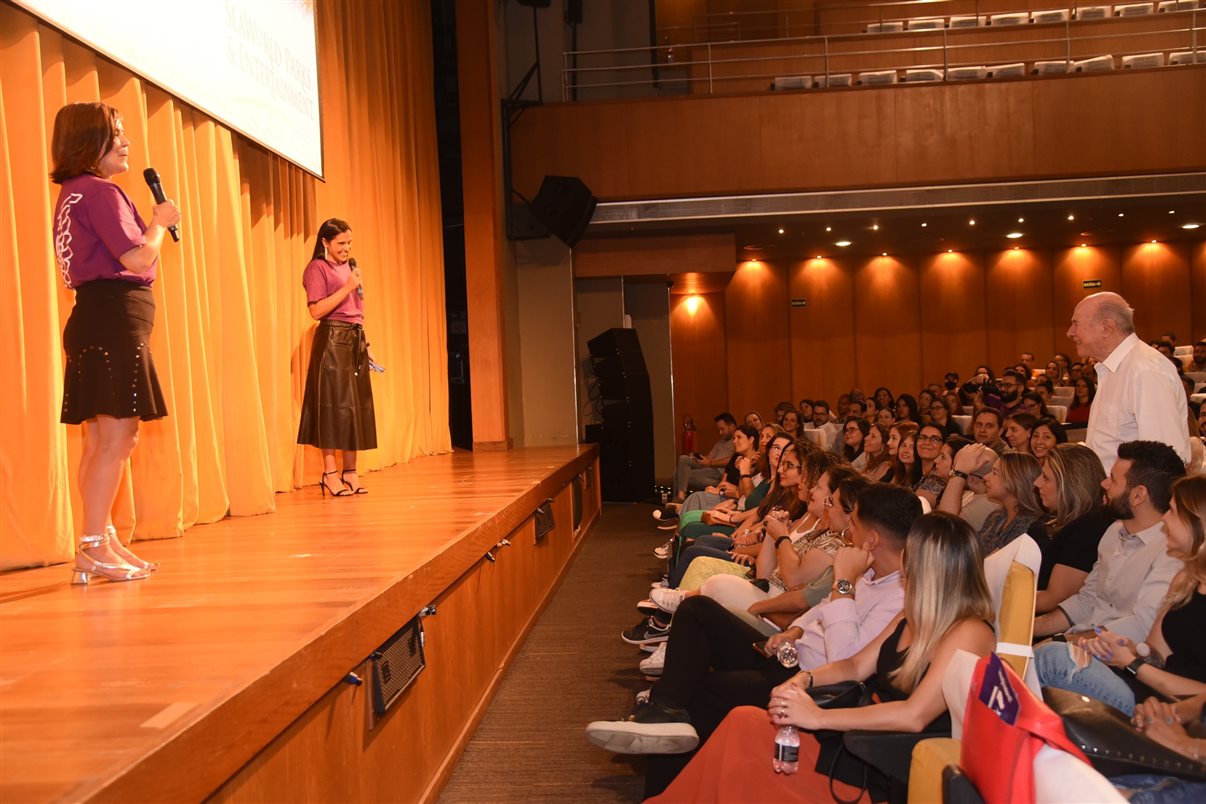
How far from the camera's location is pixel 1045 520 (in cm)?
339

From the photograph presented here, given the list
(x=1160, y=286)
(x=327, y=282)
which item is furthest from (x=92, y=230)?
(x=1160, y=286)

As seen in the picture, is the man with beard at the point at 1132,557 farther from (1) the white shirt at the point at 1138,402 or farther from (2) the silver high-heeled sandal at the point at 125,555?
(2) the silver high-heeled sandal at the point at 125,555

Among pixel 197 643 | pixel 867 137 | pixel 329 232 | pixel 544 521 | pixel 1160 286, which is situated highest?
pixel 867 137

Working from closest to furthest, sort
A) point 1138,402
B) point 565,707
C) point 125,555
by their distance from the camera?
point 125,555
point 1138,402
point 565,707

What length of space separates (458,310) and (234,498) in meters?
5.57

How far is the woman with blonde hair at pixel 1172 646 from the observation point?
229cm

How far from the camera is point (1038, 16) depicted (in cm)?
1205

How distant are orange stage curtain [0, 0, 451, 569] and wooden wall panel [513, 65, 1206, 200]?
2155 mm

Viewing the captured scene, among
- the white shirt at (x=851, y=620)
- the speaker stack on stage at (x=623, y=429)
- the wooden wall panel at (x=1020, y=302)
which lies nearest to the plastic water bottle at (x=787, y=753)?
the white shirt at (x=851, y=620)

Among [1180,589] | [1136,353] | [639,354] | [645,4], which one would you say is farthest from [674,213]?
[1180,589]

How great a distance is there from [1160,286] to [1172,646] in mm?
13532

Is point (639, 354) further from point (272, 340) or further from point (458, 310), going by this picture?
point (272, 340)

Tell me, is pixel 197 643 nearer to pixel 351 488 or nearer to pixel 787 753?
pixel 787 753

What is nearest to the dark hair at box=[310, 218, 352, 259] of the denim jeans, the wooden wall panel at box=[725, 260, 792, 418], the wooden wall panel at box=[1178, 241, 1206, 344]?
the denim jeans
